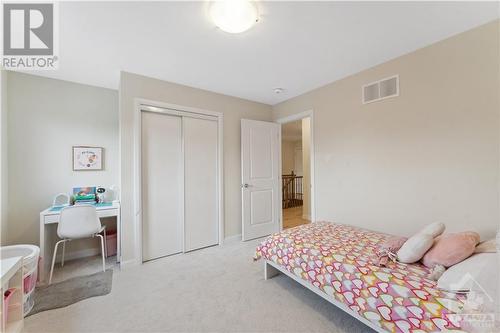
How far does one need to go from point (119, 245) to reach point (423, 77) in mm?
3949

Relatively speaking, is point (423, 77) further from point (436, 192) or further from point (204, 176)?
point (204, 176)

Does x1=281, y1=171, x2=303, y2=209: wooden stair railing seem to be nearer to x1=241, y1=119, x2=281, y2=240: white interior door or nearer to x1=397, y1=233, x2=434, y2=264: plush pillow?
x1=241, y1=119, x2=281, y2=240: white interior door

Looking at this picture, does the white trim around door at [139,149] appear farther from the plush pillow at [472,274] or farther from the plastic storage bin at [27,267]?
the plush pillow at [472,274]

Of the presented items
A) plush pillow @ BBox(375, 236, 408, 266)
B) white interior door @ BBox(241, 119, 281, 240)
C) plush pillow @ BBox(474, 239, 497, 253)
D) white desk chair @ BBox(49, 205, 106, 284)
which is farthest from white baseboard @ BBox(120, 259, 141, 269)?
plush pillow @ BBox(474, 239, 497, 253)

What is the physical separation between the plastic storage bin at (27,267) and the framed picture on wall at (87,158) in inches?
45.2

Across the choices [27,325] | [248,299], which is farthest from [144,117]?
[248,299]

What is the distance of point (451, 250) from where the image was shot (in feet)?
4.28

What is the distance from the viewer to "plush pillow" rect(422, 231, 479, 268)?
4.17ft

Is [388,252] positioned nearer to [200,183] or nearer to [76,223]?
[200,183]

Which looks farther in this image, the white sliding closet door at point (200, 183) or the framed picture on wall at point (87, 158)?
the white sliding closet door at point (200, 183)

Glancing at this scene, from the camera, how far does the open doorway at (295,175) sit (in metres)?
4.80

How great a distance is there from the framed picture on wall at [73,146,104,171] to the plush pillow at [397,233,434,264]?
3.70 m

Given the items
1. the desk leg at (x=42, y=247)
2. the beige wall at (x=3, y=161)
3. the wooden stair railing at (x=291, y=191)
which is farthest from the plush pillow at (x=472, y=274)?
the wooden stair railing at (x=291, y=191)

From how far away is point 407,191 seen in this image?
7.20ft
